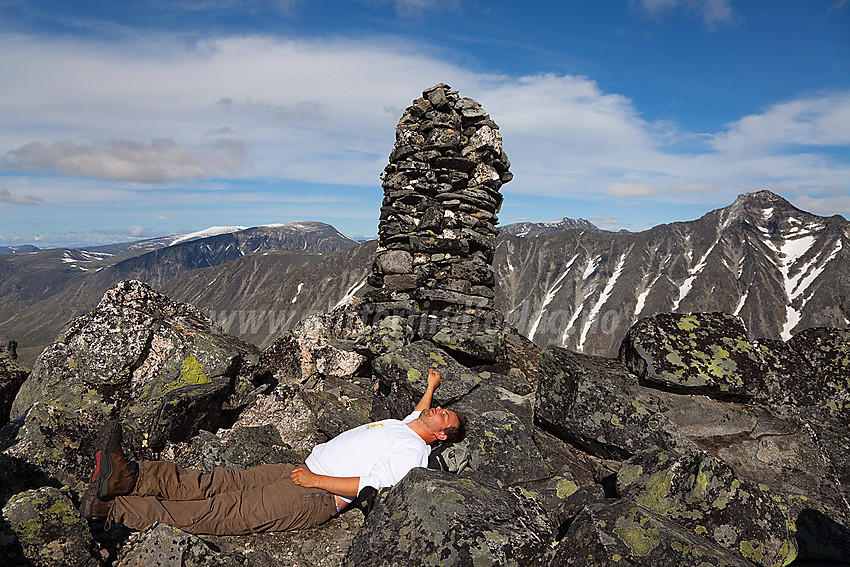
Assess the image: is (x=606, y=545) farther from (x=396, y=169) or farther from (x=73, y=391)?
(x=396, y=169)

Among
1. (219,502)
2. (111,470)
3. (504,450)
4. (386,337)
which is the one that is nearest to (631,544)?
(504,450)

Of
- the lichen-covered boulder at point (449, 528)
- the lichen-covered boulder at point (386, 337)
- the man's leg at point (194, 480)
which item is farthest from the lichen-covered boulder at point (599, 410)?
the man's leg at point (194, 480)

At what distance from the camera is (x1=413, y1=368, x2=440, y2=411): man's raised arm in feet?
29.2

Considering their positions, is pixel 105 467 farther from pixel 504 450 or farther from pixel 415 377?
pixel 504 450

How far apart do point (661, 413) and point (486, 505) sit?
4.83m

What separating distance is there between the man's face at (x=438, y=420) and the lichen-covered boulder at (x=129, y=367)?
4.16 meters

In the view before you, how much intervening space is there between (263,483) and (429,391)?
10.9 feet

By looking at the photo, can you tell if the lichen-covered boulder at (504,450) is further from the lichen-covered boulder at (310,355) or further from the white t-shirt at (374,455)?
the lichen-covered boulder at (310,355)

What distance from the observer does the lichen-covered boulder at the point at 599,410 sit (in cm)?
812

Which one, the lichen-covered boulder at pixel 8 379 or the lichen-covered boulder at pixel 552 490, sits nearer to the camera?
the lichen-covered boulder at pixel 552 490

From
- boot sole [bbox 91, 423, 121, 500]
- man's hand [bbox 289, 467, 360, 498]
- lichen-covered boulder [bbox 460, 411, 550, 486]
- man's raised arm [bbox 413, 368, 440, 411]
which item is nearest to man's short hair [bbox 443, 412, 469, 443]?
lichen-covered boulder [bbox 460, 411, 550, 486]

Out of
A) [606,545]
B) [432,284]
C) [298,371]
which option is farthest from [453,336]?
[606,545]

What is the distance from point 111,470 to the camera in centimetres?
607

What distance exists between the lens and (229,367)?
9.22 m
